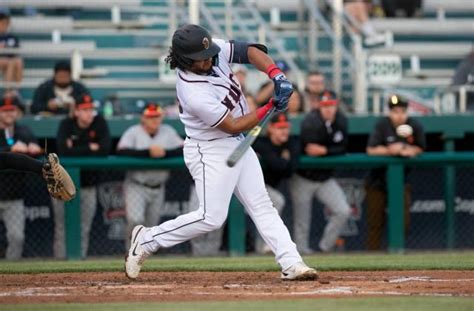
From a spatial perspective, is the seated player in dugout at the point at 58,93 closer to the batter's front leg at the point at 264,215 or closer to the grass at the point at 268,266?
the grass at the point at 268,266

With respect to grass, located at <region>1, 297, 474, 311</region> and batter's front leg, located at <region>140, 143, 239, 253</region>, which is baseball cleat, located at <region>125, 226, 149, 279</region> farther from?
grass, located at <region>1, 297, 474, 311</region>

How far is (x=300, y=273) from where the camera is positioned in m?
7.60

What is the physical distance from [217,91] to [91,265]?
283 centimetres

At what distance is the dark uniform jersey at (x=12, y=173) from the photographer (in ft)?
39.2

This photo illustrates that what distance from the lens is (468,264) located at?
9164 mm

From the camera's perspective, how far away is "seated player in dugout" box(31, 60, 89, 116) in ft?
41.3

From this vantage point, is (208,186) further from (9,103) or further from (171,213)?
(171,213)

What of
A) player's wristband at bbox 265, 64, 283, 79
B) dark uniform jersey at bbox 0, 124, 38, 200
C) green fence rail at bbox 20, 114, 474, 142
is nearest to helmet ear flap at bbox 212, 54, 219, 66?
player's wristband at bbox 265, 64, 283, 79

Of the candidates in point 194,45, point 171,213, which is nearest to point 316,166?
point 171,213

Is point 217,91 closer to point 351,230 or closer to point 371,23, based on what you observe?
point 351,230

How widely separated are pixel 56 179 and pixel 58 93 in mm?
4593

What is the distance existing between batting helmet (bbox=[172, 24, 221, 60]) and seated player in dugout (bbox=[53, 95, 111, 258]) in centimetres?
466

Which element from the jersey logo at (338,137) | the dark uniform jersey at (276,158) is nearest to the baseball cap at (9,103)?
the dark uniform jersey at (276,158)

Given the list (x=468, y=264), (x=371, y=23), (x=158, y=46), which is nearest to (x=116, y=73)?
(x=158, y=46)
